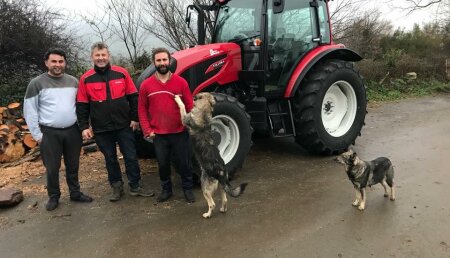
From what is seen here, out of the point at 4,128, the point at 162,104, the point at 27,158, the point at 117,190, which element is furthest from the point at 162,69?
the point at 4,128

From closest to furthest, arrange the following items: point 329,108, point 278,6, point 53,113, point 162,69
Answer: point 162,69
point 53,113
point 278,6
point 329,108

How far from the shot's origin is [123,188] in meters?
4.98

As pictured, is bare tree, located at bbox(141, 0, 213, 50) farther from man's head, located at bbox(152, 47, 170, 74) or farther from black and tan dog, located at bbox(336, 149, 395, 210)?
black and tan dog, located at bbox(336, 149, 395, 210)

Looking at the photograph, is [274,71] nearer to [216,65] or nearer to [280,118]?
[280,118]

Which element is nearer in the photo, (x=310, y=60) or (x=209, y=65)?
(x=209, y=65)

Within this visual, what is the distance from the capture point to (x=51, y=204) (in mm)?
4555

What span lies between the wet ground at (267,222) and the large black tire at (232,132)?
308 millimetres

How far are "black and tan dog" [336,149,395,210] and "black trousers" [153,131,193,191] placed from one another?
1.59 meters

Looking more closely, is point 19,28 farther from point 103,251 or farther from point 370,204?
point 370,204

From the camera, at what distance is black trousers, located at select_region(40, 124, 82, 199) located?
4449 mm

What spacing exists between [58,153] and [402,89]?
34.6 ft

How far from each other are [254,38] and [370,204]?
2575 mm

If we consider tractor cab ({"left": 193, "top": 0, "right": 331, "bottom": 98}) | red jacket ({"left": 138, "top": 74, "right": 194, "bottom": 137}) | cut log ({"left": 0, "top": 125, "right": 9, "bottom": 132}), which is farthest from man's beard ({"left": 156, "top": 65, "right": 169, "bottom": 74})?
cut log ({"left": 0, "top": 125, "right": 9, "bottom": 132})

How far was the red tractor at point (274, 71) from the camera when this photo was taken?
5242 mm
